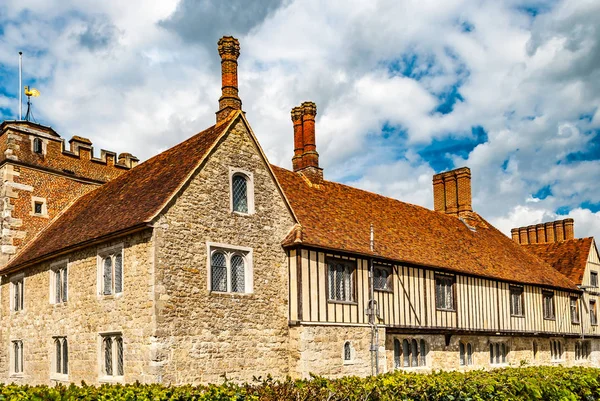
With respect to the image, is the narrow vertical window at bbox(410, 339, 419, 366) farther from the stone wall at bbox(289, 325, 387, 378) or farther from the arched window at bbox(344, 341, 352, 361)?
the arched window at bbox(344, 341, 352, 361)

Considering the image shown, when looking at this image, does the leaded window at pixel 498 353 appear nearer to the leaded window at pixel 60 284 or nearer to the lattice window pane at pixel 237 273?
the lattice window pane at pixel 237 273

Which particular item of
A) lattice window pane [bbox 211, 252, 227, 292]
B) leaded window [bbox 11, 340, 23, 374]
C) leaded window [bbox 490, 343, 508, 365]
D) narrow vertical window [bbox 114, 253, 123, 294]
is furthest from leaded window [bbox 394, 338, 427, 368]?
leaded window [bbox 11, 340, 23, 374]

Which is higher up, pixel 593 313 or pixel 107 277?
pixel 107 277

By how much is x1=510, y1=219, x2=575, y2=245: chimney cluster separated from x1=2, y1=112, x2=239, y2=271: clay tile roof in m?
24.6

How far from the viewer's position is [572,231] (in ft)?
119

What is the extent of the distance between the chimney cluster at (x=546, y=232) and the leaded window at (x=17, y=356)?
27.5m

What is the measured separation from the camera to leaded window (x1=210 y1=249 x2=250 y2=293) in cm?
1638

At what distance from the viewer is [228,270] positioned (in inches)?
656

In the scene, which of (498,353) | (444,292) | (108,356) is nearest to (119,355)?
(108,356)

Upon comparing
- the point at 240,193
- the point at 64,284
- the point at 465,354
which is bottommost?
the point at 465,354

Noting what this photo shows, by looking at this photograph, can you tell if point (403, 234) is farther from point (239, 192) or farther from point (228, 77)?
point (228, 77)

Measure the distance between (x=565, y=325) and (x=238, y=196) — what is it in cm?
1862

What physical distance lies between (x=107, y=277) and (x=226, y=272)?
2.97 m

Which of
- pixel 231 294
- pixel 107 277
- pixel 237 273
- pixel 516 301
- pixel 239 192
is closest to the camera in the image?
pixel 231 294
